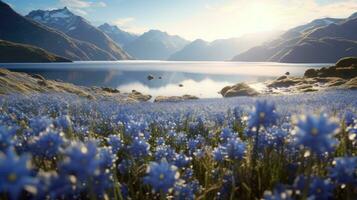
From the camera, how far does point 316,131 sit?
2979 mm

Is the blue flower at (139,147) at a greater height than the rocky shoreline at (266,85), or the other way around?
the blue flower at (139,147)

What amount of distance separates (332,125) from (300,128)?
254 mm

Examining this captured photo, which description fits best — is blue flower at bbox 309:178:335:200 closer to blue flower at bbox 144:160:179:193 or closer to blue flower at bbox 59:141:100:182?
blue flower at bbox 144:160:179:193

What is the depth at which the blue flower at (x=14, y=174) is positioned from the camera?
2234mm

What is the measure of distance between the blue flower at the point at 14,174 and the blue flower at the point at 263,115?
277 cm

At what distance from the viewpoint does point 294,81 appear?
69688 mm

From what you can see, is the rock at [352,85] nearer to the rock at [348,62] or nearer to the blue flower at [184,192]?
the rock at [348,62]

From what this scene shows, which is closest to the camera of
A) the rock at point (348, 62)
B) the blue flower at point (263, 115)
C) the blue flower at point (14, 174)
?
the blue flower at point (14, 174)

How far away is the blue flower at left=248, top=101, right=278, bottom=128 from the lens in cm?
427

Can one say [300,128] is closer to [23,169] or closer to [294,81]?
[23,169]

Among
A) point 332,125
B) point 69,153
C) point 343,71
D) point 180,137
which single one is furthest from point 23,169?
point 343,71

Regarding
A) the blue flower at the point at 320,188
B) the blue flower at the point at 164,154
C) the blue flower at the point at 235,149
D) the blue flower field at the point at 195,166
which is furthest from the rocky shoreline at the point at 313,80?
the blue flower at the point at 320,188

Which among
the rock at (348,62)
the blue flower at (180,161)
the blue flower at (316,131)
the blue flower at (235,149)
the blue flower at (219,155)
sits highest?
the rock at (348,62)

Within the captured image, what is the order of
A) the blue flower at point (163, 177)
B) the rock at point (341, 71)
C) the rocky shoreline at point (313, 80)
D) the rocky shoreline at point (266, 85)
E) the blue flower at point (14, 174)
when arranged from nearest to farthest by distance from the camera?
the blue flower at point (14, 174)
the blue flower at point (163, 177)
the rocky shoreline at point (266, 85)
the rocky shoreline at point (313, 80)
the rock at point (341, 71)
